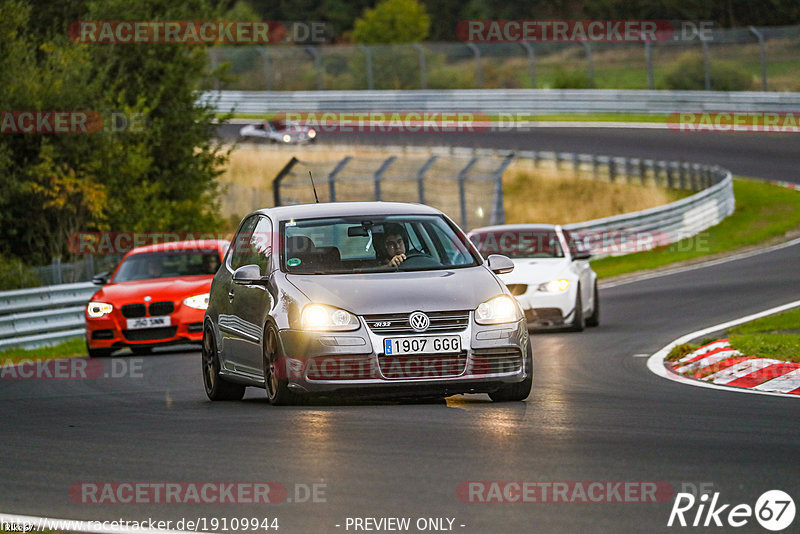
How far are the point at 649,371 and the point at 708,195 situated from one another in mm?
21003

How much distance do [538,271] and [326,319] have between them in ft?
30.0

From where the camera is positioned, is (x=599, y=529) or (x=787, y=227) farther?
(x=787, y=227)

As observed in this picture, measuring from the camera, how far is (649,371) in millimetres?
13812

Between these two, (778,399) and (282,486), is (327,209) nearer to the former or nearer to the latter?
(778,399)

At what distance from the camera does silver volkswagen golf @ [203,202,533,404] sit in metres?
10.4

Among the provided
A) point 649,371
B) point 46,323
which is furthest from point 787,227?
point 649,371

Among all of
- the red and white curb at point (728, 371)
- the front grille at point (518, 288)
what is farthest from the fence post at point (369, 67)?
the red and white curb at point (728, 371)

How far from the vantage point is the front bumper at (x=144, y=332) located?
18609mm

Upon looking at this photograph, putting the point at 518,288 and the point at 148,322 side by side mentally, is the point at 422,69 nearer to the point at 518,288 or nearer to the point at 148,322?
the point at 518,288

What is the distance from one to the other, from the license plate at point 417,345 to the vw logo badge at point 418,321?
0.22 feet

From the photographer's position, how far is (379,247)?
37.4 ft
